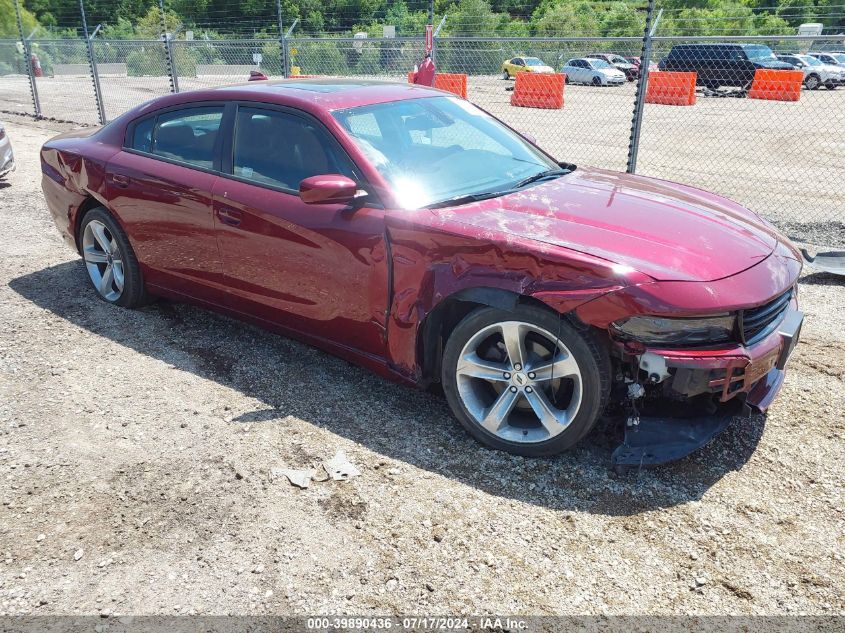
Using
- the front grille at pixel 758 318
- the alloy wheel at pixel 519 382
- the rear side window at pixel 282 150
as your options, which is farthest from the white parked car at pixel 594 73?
the alloy wheel at pixel 519 382

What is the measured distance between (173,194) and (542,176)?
2.24 metres

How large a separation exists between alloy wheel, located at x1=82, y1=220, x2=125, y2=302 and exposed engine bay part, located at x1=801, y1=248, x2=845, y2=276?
5.20m

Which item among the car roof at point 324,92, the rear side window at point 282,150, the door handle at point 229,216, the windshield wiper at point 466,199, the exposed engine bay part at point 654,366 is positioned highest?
the car roof at point 324,92

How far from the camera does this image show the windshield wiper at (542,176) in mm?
3811

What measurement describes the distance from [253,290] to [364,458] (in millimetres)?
1333

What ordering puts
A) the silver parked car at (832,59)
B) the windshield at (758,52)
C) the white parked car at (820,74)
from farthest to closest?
the silver parked car at (832,59) → the white parked car at (820,74) → the windshield at (758,52)

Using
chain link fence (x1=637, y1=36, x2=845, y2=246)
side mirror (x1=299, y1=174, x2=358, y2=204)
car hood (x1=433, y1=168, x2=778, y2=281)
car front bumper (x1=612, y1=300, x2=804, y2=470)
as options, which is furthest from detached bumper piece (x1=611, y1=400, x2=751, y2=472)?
chain link fence (x1=637, y1=36, x2=845, y2=246)

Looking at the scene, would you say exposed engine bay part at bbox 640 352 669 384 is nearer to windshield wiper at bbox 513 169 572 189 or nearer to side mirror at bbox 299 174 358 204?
windshield wiper at bbox 513 169 572 189

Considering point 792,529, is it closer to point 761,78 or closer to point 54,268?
point 54,268

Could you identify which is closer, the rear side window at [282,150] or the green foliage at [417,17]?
the rear side window at [282,150]

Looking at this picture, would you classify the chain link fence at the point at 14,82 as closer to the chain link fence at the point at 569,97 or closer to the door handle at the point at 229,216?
the chain link fence at the point at 569,97

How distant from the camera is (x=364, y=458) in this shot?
3303 mm

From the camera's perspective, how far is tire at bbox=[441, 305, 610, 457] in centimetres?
297

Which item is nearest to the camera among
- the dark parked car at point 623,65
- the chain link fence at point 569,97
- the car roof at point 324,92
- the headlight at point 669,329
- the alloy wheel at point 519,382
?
the headlight at point 669,329
